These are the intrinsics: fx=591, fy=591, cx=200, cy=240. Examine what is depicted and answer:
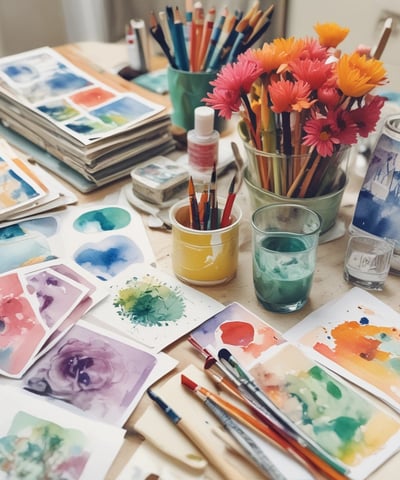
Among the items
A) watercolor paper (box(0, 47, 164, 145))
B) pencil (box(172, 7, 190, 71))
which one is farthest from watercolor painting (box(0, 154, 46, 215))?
pencil (box(172, 7, 190, 71))

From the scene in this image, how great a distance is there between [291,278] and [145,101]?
53 centimetres

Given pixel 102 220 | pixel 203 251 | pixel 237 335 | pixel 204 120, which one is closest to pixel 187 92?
pixel 204 120

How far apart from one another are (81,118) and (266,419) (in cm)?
66

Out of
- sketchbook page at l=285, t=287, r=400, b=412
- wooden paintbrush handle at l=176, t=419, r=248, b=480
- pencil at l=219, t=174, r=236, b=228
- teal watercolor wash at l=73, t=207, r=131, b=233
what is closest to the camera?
wooden paintbrush handle at l=176, t=419, r=248, b=480

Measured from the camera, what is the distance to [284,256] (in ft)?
2.45

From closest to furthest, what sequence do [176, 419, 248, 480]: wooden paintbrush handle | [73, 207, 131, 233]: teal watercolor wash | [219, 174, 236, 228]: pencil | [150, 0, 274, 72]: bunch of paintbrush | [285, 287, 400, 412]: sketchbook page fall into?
[176, 419, 248, 480]: wooden paintbrush handle < [285, 287, 400, 412]: sketchbook page < [219, 174, 236, 228]: pencil < [73, 207, 131, 233]: teal watercolor wash < [150, 0, 274, 72]: bunch of paintbrush

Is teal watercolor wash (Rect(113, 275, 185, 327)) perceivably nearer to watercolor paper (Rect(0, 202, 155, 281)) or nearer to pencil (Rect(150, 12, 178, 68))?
watercolor paper (Rect(0, 202, 155, 281))

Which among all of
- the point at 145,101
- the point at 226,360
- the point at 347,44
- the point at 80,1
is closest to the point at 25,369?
the point at 226,360

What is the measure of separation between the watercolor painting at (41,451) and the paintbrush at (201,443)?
9cm

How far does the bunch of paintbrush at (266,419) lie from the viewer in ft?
1.92

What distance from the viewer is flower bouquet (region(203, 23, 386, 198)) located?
0.75 m

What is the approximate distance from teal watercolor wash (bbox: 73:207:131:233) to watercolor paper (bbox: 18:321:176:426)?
0.23m

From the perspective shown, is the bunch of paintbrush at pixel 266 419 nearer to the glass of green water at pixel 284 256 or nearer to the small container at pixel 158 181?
the glass of green water at pixel 284 256

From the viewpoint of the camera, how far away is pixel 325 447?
603 mm
